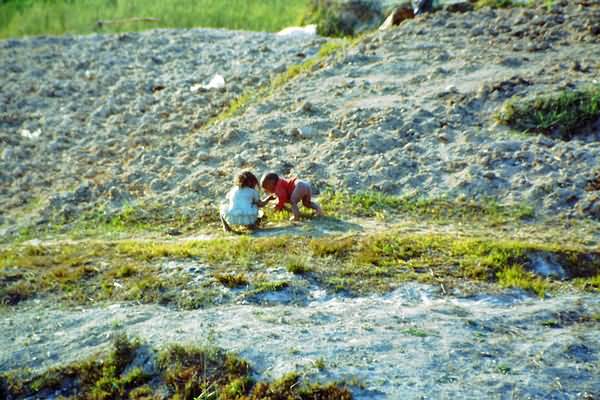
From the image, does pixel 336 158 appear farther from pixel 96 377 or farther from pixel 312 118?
pixel 96 377

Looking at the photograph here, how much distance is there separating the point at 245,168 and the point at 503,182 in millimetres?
3049

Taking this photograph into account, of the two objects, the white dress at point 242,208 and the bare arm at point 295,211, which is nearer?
the white dress at point 242,208

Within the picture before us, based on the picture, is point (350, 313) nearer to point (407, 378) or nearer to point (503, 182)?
point (407, 378)

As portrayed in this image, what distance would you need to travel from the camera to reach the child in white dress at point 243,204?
795cm

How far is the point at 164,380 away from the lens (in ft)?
16.9

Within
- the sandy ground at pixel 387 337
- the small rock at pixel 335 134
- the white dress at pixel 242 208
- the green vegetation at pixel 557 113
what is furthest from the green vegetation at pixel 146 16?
the sandy ground at pixel 387 337

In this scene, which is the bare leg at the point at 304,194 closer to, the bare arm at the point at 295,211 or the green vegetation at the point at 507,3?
A: the bare arm at the point at 295,211

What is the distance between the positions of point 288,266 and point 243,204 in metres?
1.44

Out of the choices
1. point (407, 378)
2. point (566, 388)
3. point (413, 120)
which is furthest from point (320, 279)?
point (413, 120)

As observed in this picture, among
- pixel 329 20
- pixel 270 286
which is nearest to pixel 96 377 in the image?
pixel 270 286

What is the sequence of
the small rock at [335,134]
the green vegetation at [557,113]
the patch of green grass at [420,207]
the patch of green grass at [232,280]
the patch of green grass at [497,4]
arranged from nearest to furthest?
1. the patch of green grass at [232,280]
2. the patch of green grass at [420,207]
3. the green vegetation at [557,113]
4. the small rock at [335,134]
5. the patch of green grass at [497,4]

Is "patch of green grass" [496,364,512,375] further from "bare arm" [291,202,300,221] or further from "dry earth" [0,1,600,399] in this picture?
"bare arm" [291,202,300,221]

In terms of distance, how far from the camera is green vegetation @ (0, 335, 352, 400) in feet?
16.1

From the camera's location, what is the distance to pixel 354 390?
4824 millimetres
